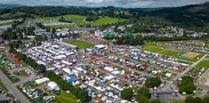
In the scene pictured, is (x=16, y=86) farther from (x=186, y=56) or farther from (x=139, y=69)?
(x=186, y=56)

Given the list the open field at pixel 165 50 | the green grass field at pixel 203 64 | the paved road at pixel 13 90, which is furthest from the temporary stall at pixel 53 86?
the open field at pixel 165 50

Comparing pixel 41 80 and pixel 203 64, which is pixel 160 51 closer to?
pixel 203 64

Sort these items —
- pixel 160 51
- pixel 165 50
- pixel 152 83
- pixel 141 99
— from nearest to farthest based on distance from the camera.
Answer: pixel 141 99, pixel 152 83, pixel 160 51, pixel 165 50

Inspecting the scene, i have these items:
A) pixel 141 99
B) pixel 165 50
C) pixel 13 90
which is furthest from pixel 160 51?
pixel 13 90

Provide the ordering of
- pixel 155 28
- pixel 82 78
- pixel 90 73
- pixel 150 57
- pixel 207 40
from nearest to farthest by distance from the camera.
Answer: pixel 82 78 < pixel 90 73 < pixel 150 57 < pixel 207 40 < pixel 155 28

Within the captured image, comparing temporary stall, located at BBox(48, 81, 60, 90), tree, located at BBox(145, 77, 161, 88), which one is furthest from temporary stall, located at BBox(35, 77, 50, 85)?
tree, located at BBox(145, 77, 161, 88)

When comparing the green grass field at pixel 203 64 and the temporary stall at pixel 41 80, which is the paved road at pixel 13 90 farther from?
the green grass field at pixel 203 64

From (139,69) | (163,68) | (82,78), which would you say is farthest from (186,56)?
(82,78)
